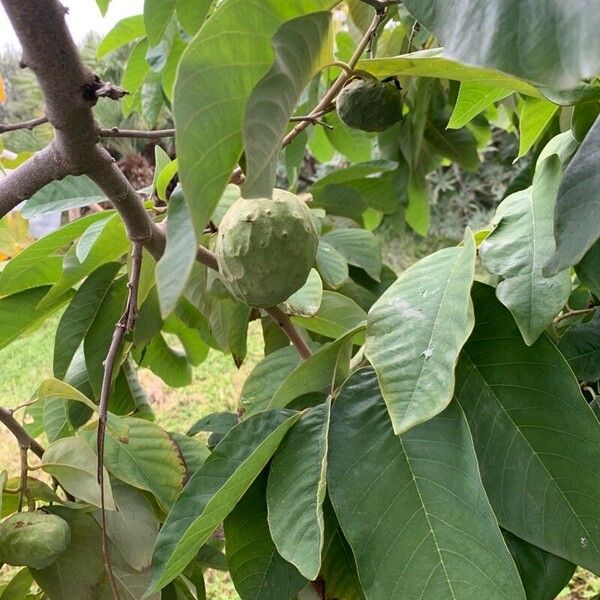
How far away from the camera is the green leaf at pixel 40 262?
98 cm

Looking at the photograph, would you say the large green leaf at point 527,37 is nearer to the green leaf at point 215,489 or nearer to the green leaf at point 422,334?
the green leaf at point 422,334

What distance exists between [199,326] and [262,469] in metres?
0.67

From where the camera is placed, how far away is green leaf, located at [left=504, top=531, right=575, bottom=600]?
2.13ft

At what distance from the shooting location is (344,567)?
744mm

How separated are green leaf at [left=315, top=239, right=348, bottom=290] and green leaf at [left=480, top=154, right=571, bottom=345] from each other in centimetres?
42

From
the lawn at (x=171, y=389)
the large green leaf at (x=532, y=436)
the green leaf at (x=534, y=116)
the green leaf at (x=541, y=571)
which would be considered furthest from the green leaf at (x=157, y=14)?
the lawn at (x=171, y=389)

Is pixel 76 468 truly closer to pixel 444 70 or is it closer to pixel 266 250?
pixel 266 250

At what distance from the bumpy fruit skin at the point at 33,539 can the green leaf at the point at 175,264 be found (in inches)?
21.9

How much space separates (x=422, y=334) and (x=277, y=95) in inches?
9.8

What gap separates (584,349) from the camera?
77cm

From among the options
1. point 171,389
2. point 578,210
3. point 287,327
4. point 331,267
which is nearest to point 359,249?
point 331,267

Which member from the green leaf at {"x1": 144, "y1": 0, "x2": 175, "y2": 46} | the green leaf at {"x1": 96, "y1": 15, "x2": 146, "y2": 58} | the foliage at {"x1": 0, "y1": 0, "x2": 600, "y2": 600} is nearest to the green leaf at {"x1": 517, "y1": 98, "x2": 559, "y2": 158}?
the foliage at {"x1": 0, "y1": 0, "x2": 600, "y2": 600}

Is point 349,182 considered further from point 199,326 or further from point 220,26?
point 220,26

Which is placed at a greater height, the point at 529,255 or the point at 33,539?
the point at 529,255
